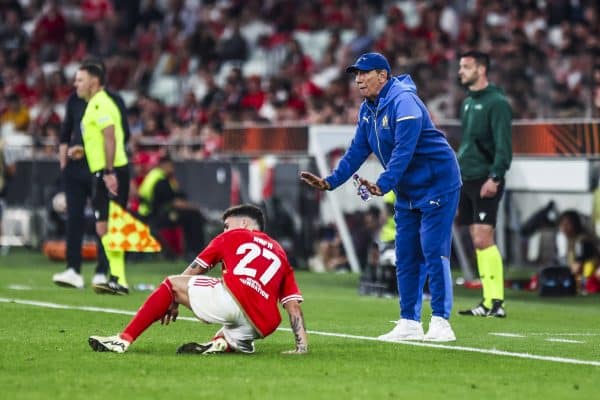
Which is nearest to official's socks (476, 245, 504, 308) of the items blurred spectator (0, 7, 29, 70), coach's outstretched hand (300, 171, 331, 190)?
coach's outstretched hand (300, 171, 331, 190)

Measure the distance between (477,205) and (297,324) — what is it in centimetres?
465

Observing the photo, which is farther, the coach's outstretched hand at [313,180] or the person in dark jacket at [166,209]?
the person in dark jacket at [166,209]

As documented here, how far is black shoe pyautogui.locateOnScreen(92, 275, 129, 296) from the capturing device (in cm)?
1527

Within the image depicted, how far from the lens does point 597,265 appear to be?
1788 centimetres

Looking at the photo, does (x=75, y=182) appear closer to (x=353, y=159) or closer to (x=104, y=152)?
(x=104, y=152)

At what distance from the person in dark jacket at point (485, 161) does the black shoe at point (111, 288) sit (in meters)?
3.59

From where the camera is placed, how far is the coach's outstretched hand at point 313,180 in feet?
33.7

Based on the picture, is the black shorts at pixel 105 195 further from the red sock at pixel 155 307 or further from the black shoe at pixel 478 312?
the red sock at pixel 155 307

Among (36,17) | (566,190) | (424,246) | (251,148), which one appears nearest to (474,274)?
(566,190)

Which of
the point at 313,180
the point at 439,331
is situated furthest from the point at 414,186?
the point at 439,331

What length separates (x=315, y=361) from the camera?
9.48 m

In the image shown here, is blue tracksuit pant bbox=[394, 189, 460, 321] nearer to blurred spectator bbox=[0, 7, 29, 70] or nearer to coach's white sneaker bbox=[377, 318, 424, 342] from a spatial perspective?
coach's white sneaker bbox=[377, 318, 424, 342]

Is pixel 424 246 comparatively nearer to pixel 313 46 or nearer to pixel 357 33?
pixel 357 33

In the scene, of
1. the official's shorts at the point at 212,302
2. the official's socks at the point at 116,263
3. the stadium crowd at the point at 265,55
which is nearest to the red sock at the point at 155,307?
the official's shorts at the point at 212,302
